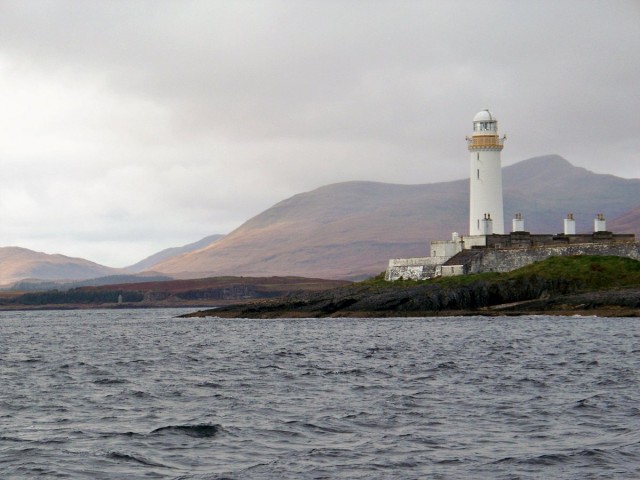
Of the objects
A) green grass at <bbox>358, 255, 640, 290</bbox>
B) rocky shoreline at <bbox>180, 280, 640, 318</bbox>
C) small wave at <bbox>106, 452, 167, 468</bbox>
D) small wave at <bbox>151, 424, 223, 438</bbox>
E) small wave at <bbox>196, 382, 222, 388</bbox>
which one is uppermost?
green grass at <bbox>358, 255, 640, 290</bbox>

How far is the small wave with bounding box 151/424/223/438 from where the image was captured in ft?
85.9

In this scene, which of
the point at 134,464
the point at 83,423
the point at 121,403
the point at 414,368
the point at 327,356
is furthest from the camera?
the point at 327,356

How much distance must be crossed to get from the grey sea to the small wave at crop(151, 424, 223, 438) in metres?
0.05

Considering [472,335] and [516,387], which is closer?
[516,387]

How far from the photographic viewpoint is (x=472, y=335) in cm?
6272

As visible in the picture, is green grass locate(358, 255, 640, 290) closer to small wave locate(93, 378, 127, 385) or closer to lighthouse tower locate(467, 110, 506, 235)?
lighthouse tower locate(467, 110, 506, 235)

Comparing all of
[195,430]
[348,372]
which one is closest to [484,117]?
[348,372]

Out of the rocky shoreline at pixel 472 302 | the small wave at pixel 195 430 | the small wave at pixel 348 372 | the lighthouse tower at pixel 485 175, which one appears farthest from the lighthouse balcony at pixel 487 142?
the small wave at pixel 195 430

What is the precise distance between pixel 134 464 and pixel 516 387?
1604 centimetres

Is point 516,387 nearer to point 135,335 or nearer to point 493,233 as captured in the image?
point 135,335

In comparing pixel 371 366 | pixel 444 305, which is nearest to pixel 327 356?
pixel 371 366

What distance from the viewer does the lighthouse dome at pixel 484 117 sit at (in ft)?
369

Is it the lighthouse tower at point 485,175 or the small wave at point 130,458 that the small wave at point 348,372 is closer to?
the small wave at point 130,458

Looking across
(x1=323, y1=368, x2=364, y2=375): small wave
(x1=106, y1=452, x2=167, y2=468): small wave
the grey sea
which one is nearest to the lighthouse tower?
the grey sea
